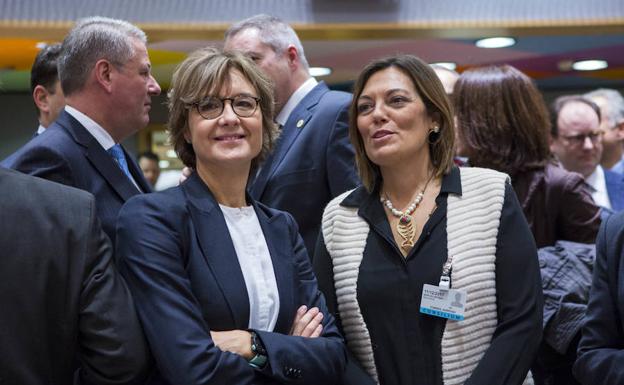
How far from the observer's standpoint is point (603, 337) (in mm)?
2012

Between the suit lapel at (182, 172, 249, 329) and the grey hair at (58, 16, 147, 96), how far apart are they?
2.44 feet

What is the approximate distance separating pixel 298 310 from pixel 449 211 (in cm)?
51

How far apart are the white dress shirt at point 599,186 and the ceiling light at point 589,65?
4.23m

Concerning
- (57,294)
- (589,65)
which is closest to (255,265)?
(57,294)

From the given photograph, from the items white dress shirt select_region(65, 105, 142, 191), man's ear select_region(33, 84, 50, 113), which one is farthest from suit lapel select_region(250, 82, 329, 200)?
man's ear select_region(33, 84, 50, 113)

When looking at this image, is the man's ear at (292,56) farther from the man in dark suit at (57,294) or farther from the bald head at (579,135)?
the man in dark suit at (57,294)

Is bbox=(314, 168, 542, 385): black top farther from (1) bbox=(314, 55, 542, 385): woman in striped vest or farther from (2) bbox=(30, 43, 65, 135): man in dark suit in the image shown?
(2) bbox=(30, 43, 65, 135): man in dark suit

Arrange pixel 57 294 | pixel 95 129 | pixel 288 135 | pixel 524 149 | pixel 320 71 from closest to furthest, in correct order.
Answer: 1. pixel 57 294
2. pixel 95 129
3. pixel 524 149
4. pixel 288 135
5. pixel 320 71

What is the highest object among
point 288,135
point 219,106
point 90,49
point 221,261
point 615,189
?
point 90,49

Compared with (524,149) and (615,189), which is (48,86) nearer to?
(524,149)

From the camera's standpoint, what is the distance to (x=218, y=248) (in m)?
2.00

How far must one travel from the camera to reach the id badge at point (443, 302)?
2.11 m

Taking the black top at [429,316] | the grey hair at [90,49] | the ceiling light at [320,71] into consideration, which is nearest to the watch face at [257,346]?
the black top at [429,316]

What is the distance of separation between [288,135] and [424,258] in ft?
3.16
